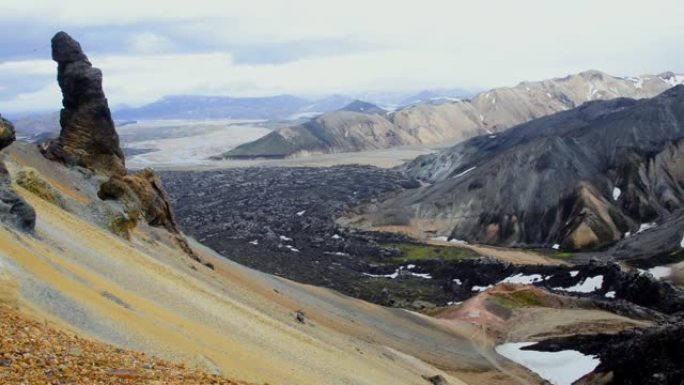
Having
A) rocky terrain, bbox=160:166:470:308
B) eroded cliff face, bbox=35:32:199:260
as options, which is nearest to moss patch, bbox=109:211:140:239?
eroded cliff face, bbox=35:32:199:260

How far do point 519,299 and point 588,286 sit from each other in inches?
513

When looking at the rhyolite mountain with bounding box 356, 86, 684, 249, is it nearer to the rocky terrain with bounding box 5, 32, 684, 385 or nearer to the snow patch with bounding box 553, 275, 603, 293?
the rocky terrain with bounding box 5, 32, 684, 385

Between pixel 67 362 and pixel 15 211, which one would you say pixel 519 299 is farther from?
pixel 67 362

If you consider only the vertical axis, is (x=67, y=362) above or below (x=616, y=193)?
above

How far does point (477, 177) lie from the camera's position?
13850 centimetres

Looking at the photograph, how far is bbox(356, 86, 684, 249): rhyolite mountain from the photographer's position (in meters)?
115

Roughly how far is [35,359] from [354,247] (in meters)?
97.8

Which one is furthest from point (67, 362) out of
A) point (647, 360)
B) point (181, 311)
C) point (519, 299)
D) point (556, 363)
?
point (519, 299)

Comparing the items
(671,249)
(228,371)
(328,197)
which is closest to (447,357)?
(228,371)

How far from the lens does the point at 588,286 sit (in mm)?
79000

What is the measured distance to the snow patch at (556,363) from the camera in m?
48.0

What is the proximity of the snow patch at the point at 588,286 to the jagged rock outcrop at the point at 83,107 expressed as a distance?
5268 cm

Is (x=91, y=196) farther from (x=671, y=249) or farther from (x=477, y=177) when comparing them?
(x=477, y=177)

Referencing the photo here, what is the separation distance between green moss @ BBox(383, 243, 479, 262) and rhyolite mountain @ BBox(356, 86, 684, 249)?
530 inches
